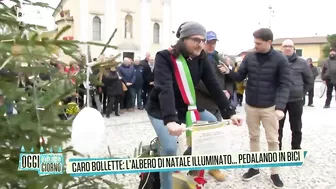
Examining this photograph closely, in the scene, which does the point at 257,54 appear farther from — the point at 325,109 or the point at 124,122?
the point at 325,109

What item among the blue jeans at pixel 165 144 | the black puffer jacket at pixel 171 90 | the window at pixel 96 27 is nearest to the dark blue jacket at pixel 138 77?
the black puffer jacket at pixel 171 90

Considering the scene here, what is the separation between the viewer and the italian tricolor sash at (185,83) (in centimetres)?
329

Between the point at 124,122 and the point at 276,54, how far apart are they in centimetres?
602

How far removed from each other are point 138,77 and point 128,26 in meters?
30.5

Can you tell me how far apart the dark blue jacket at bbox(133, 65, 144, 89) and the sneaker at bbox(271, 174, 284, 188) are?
27.2 feet

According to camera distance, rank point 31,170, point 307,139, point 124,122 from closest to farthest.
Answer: point 31,170, point 307,139, point 124,122

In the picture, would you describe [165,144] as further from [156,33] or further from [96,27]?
[156,33]

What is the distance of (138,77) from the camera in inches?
498

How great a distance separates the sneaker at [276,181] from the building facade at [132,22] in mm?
34277

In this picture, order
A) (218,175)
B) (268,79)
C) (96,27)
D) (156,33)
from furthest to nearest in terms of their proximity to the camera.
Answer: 1. (156,33)
2. (96,27)
3. (218,175)
4. (268,79)

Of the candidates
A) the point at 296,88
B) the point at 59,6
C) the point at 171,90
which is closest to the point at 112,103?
the point at 296,88

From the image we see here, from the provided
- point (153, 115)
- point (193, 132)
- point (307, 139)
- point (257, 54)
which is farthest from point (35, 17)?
point (307, 139)

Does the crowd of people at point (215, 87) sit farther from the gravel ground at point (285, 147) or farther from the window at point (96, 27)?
the window at point (96, 27)

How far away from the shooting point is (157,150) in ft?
11.6
